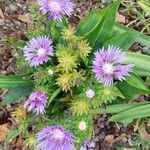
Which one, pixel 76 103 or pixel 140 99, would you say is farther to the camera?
pixel 140 99

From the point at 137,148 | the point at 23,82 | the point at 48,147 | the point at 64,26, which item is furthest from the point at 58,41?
the point at 137,148

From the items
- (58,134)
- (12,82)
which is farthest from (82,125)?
(12,82)

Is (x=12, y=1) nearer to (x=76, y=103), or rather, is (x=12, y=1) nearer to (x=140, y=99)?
(x=140, y=99)

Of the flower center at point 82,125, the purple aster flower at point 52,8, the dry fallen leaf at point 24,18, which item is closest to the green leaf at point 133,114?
the flower center at point 82,125

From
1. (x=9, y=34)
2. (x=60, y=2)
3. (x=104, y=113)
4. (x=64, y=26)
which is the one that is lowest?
(x=104, y=113)

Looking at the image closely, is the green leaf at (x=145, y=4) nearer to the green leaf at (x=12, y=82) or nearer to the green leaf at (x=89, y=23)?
the green leaf at (x=89, y=23)

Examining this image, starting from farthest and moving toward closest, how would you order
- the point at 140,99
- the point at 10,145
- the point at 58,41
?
1. the point at 140,99
2. the point at 10,145
3. the point at 58,41
